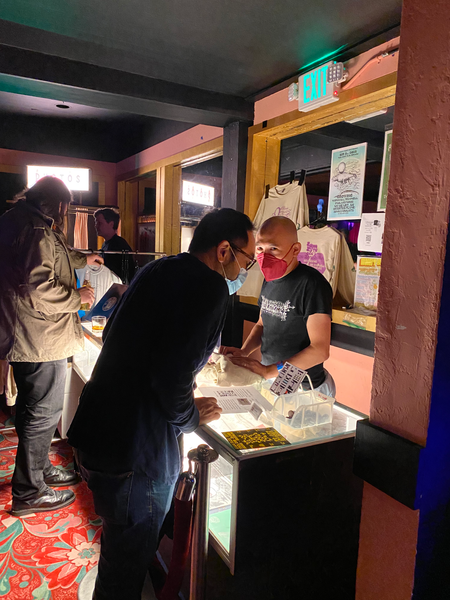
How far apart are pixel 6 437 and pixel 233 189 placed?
318 cm

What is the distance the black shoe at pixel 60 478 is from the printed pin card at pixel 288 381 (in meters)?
2.06

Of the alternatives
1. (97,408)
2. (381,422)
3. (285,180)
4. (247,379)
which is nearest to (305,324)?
(247,379)

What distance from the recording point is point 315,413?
63.3 inches

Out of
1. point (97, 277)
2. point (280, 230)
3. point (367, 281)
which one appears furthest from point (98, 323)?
point (367, 281)

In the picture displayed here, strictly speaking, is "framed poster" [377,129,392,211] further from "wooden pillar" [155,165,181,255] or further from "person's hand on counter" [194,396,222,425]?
"wooden pillar" [155,165,181,255]

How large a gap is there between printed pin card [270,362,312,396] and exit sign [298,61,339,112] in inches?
94.2

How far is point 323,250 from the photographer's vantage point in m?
3.51

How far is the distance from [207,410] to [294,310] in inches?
38.2

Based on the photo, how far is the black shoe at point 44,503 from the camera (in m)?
2.62

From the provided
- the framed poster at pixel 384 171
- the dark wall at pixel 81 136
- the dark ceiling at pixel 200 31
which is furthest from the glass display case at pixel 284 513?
the dark wall at pixel 81 136

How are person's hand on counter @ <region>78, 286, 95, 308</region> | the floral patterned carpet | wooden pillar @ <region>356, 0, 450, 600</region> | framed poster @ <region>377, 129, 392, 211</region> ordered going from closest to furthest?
1. wooden pillar @ <region>356, 0, 450, 600</region>
2. the floral patterned carpet
3. person's hand on counter @ <region>78, 286, 95, 308</region>
4. framed poster @ <region>377, 129, 392, 211</region>

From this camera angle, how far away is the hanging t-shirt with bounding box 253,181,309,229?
12.4 ft

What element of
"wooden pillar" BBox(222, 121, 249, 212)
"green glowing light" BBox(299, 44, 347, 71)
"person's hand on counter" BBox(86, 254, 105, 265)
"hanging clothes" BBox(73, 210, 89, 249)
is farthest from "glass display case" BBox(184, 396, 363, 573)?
"hanging clothes" BBox(73, 210, 89, 249)

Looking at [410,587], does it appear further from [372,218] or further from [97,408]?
[372,218]
